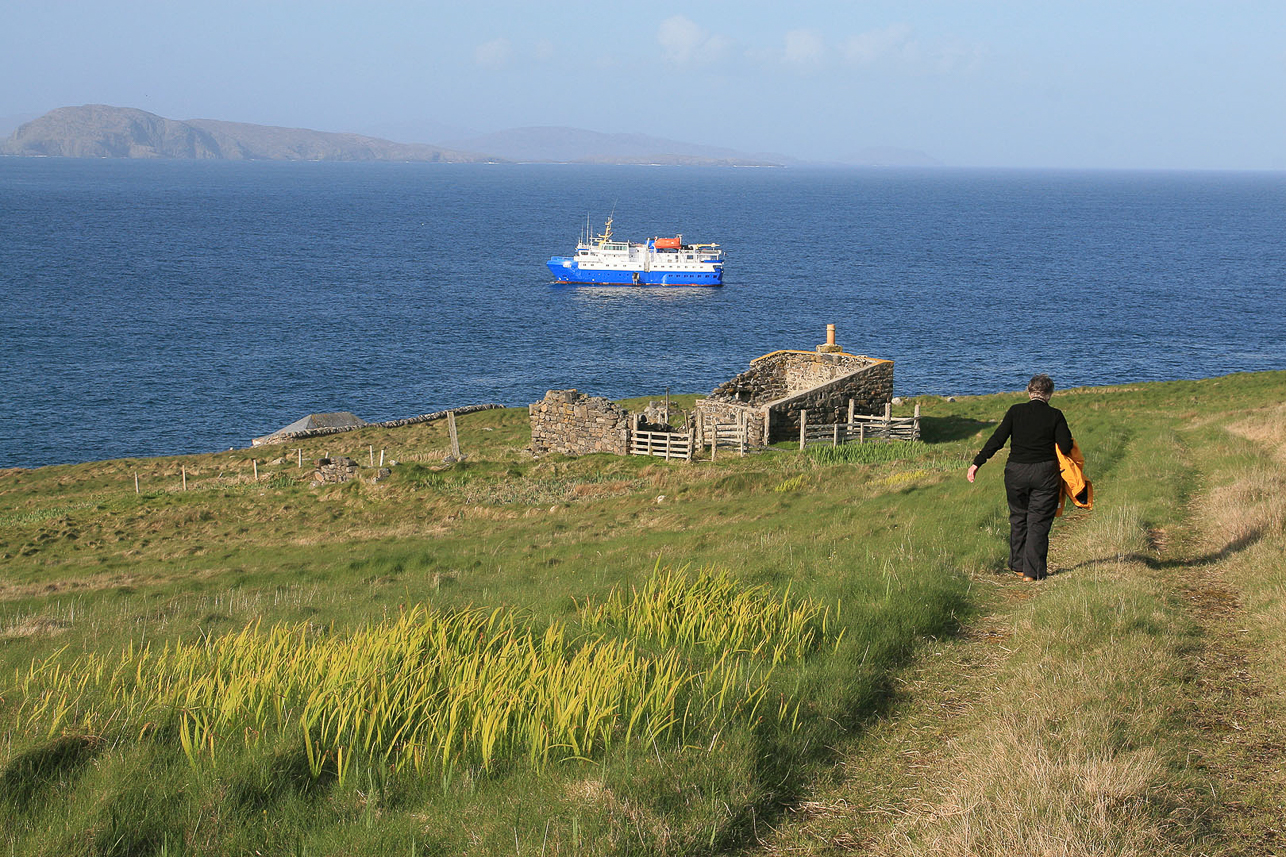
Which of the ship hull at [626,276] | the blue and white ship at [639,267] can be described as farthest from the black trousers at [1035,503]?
the ship hull at [626,276]

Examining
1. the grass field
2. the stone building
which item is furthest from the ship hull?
the grass field

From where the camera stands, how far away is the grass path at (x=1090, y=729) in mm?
4410

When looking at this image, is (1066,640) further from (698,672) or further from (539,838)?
(539,838)

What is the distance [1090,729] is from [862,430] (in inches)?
799

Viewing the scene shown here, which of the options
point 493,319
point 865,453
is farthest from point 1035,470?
point 493,319

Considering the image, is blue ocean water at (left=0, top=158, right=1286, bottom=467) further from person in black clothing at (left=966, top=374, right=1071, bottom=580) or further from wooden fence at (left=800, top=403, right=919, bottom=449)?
person in black clothing at (left=966, top=374, right=1071, bottom=580)

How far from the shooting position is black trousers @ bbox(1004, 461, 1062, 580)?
8.60 meters

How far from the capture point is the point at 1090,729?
17.2 feet

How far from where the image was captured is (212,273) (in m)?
97.1

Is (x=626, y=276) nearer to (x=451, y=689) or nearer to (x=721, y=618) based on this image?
(x=721, y=618)

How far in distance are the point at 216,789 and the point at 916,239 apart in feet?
482

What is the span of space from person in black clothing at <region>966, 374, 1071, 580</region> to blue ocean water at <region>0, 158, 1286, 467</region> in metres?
41.3

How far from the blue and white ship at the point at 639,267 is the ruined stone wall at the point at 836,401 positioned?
70767 millimetres

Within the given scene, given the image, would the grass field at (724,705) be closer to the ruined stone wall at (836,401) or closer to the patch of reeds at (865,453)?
the patch of reeds at (865,453)
